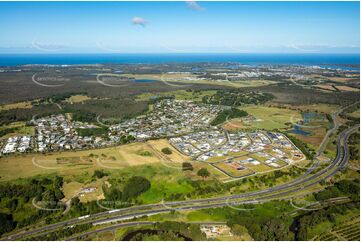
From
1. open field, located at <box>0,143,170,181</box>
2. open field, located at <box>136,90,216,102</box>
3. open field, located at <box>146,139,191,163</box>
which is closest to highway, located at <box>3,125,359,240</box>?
open field, located at <box>0,143,170,181</box>

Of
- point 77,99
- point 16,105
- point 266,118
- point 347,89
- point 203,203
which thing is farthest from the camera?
point 347,89

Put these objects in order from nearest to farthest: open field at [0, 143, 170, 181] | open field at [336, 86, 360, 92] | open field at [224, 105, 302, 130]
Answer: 1. open field at [0, 143, 170, 181]
2. open field at [224, 105, 302, 130]
3. open field at [336, 86, 360, 92]

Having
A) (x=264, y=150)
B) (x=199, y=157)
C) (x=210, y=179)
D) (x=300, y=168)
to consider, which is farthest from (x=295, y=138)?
(x=210, y=179)

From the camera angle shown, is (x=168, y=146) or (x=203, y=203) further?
(x=168, y=146)

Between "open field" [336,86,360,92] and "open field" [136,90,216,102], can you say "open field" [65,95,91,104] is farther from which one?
"open field" [336,86,360,92]

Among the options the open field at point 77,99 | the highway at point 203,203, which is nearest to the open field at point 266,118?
the highway at point 203,203

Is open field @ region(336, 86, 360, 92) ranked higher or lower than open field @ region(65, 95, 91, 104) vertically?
higher

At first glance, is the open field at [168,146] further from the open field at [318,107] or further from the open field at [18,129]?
the open field at [318,107]

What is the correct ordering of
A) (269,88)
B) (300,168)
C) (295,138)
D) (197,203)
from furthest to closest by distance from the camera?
(269,88), (295,138), (300,168), (197,203)

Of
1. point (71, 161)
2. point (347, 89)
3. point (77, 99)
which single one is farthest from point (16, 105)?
point (347, 89)

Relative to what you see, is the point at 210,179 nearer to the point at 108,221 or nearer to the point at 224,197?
the point at 224,197

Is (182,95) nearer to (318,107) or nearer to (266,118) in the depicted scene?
(266,118)
